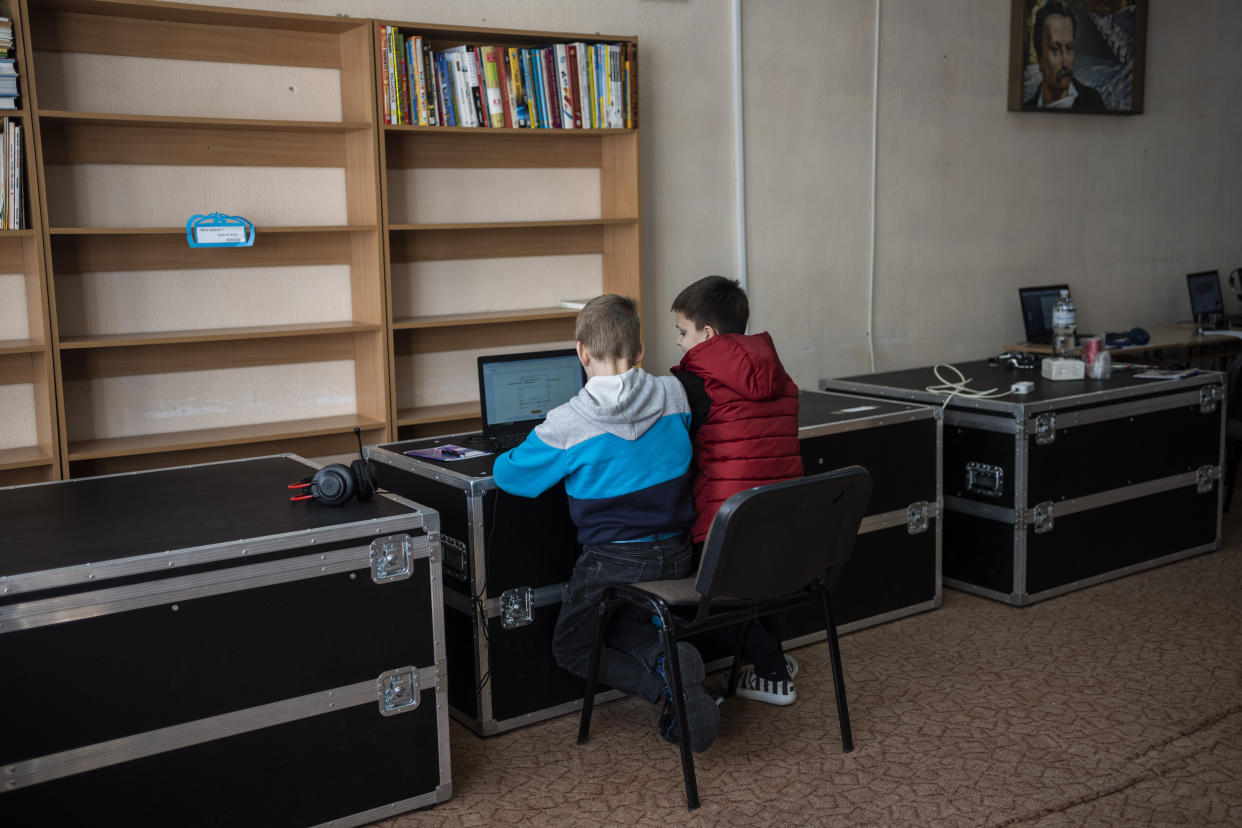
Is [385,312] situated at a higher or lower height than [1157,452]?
higher

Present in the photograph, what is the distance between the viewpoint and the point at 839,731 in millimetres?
2920

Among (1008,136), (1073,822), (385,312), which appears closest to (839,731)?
(1073,822)

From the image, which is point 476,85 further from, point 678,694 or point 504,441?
point 678,694

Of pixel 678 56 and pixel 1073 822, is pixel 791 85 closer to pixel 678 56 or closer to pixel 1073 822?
pixel 678 56

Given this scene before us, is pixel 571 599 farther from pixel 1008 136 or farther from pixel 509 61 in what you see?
pixel 1008 136

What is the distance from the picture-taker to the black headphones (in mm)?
2459

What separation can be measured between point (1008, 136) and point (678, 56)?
1955mm

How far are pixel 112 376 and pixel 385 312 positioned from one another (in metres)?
0.87

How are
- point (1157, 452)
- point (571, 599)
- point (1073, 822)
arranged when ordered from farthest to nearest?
1. point (1157, 452)
2. point (571, 599)
3. point (1073, 822)

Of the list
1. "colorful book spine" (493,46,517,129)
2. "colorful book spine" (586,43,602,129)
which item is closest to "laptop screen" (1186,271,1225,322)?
"colorful book spine" (586,43,602,129)

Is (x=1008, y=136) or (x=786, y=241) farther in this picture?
(x=1008, y=136)

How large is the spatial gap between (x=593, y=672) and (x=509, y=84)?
80.6 inches

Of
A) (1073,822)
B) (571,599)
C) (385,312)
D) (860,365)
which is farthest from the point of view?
(860,365)

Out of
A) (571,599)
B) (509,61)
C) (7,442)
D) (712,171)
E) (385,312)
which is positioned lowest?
(571,599)
